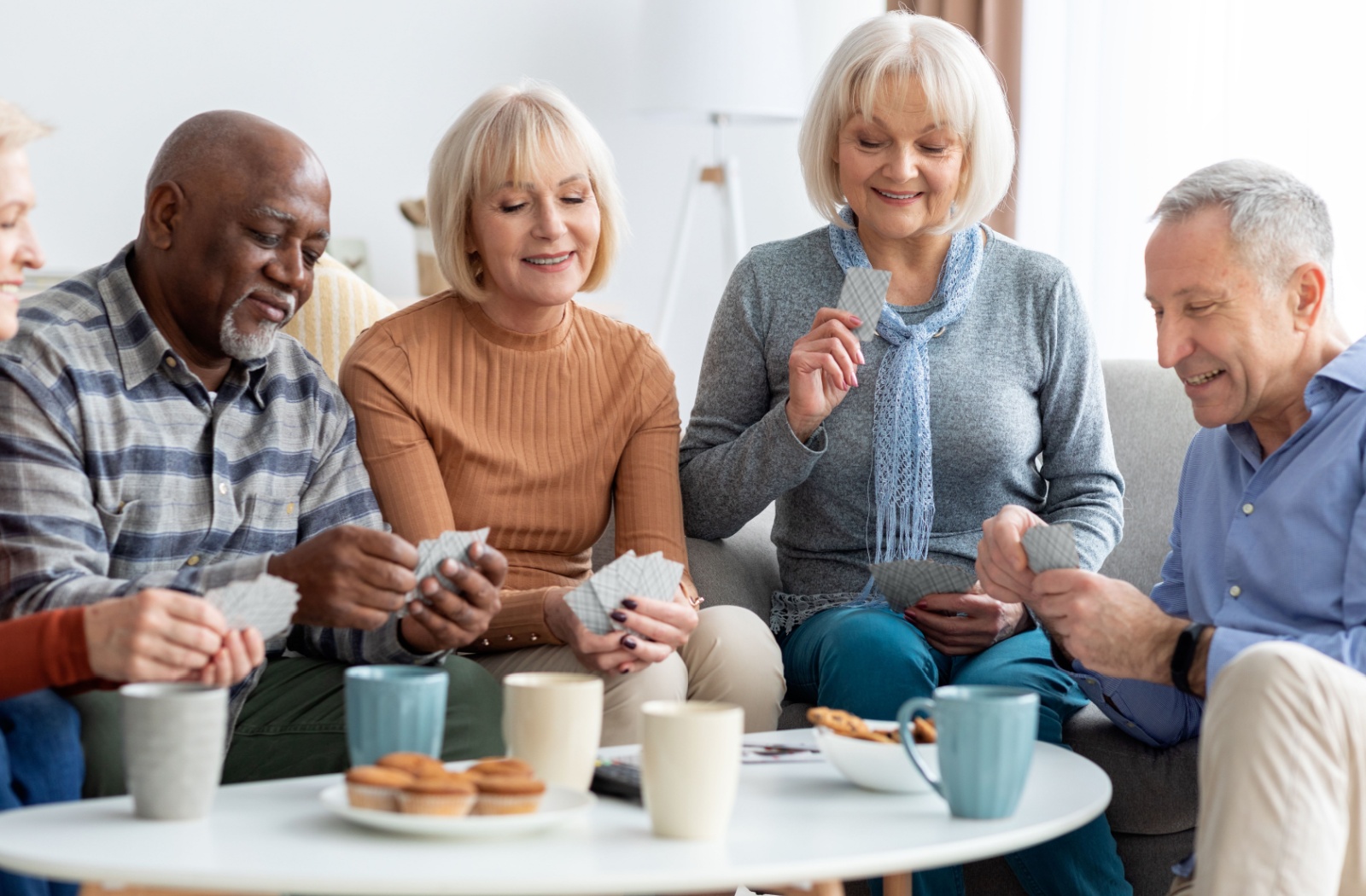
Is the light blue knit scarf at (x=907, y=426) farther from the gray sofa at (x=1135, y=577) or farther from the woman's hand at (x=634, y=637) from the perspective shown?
the woman's hand at (x=634, y=637)

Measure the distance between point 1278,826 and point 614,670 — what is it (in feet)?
2.70

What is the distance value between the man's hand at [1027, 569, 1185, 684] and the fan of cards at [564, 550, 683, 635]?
45 centimetres

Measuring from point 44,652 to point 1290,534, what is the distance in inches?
52.2

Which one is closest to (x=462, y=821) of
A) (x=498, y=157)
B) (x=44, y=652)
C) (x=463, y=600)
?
(x=44, y=652)

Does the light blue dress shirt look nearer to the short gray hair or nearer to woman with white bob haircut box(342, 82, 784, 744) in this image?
the short gray hair

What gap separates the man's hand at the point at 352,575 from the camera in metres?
1.56

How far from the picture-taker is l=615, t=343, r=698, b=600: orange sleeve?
209cm

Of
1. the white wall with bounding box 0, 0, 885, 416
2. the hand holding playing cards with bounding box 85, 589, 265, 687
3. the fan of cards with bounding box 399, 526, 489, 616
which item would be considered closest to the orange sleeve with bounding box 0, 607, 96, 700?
the hand holding playing cards with bounding box 85, 589, 265, 687

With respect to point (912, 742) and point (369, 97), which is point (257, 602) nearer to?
point (912, 742)

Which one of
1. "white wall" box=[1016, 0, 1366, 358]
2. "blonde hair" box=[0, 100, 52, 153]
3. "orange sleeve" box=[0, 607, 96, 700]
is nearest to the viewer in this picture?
"orange sleeve" box=[0, 607, 96, 700]

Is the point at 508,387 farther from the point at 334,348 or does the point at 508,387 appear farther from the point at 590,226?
the point at 334,348

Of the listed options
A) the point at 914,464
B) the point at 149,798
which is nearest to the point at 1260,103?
the point at 914,464

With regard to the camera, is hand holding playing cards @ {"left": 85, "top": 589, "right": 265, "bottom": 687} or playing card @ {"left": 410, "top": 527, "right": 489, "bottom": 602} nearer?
hand holding playing cards @ {"left": 85, "top": 589, "right": 265, "bottom": 687}

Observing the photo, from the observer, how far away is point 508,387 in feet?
6.88
